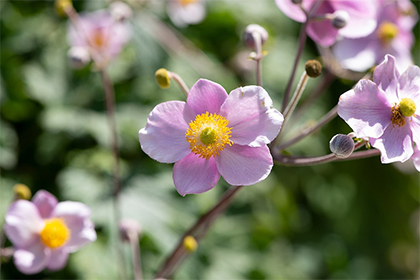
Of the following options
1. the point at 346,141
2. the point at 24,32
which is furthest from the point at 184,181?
the point at 24,32

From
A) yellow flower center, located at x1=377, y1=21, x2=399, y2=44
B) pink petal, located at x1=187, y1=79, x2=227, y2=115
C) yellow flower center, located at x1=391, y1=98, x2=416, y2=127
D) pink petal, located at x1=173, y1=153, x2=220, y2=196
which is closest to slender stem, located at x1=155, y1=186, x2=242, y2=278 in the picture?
pink petal, located at x1=173, y1=153, x2=220, y2=196

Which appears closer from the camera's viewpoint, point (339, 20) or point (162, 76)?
point (162, 76)

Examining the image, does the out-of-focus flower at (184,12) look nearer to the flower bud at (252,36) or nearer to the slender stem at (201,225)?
the flower bud at (252,36)

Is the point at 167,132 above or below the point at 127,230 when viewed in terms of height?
above

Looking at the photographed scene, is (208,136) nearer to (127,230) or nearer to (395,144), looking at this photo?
(395,144)

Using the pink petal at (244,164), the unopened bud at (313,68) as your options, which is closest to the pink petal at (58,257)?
the pink petal at (244,164)

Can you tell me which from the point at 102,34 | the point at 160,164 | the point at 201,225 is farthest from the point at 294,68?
the point at 102,34
